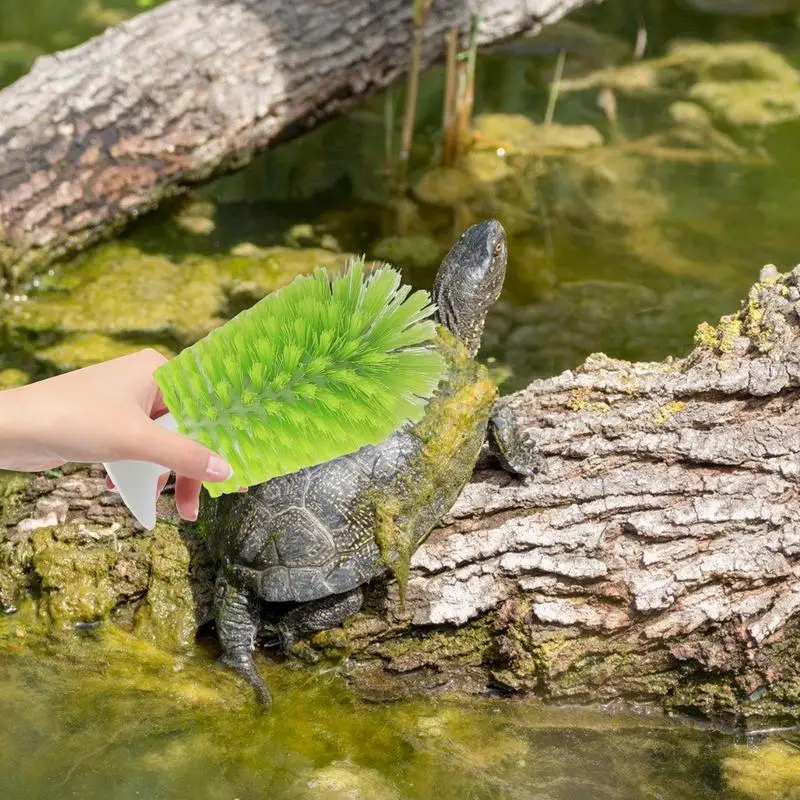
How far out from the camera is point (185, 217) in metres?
4.71

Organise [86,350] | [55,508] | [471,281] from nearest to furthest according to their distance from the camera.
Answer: [55,508] < [471,281] < [86,350]

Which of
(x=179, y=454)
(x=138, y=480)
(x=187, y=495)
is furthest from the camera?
(x=187, y=495)

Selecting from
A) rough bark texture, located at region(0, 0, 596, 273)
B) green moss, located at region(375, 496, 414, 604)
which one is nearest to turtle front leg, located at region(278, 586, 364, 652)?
A: green moss, located at region(375, 496, 414, 604)

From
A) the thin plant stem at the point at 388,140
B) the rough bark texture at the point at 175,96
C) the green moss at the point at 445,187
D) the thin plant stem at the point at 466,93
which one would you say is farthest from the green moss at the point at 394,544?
the thin plant stem at the point at 388,140

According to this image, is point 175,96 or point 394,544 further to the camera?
point 175,96

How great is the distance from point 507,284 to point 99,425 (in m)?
3.16

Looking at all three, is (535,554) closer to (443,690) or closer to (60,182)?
(443,690)

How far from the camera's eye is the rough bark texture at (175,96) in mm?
4137

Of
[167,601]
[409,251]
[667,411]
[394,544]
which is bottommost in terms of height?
[167,601]

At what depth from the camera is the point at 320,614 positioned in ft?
8.02

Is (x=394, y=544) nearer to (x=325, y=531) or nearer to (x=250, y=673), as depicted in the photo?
(x=325, y=531)

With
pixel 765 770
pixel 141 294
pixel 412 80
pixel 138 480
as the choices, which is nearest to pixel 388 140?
pixel 412 80

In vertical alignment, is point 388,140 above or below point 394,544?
above

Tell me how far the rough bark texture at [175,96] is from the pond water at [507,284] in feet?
0.80
